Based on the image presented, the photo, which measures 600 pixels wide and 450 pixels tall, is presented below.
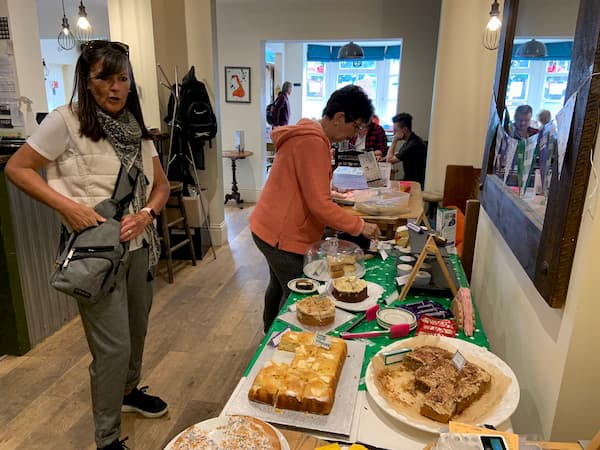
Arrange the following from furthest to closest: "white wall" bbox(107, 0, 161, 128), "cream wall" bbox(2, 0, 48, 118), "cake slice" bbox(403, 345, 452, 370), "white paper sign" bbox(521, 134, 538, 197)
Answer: "white wall" bbox(107, 0, 161, 128), "cream wall" bbox(2, 0, 48, 118), "white paper sign" bbox(521, 134, 538, 197), "cake slice" bbox(403, 345, 452, 370)

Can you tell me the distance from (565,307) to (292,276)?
116 centimetres

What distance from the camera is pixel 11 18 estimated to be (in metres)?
2.84

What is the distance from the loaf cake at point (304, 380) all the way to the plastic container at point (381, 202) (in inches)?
53.1

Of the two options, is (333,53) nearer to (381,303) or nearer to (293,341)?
(381,303)

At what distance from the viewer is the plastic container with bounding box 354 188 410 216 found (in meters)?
2.37

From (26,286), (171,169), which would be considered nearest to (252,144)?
(171,169)

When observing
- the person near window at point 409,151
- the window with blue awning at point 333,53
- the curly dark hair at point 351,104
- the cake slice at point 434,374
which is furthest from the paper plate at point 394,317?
the window with blue awning at point 333,53

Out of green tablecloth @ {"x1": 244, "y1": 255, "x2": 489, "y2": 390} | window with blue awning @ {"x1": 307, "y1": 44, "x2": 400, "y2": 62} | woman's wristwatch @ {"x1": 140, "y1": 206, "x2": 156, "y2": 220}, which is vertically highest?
window with blue awning @ {"x1": 307, "y1": 44, "x2": 400, "y2": 62}

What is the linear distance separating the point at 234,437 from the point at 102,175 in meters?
1.00

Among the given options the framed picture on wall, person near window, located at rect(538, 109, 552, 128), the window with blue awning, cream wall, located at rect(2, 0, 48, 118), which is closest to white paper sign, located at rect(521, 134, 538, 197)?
person near window, located at rect(538, 109, 552, 128)

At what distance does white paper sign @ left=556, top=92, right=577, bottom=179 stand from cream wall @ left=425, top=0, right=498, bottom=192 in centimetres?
285

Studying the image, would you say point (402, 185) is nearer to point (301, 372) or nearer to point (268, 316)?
point (268, 316)

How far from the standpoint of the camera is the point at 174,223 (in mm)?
3531

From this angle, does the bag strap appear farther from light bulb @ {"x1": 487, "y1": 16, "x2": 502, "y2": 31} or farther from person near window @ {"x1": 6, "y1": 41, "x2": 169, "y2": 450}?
light bulb @ {"x1": 487, "y1": 16, "x2": 502, "y2": 31}
